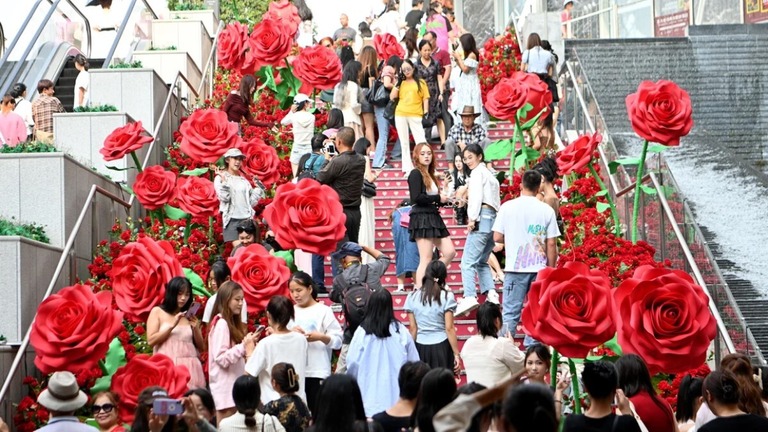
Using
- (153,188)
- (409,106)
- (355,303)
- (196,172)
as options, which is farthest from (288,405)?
(409,106)

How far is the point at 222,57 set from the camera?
21328 millimetres

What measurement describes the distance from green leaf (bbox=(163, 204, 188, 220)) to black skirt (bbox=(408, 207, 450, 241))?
8.54 feet

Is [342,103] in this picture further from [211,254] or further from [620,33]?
[620,33]

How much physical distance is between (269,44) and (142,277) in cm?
963

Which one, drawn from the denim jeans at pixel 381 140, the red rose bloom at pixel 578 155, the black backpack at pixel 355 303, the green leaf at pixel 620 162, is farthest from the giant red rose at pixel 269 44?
the black backpack at pixel 355 303

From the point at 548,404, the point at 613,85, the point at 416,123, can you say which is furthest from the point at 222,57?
the point at 548,404

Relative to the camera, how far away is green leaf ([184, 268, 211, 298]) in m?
13.6

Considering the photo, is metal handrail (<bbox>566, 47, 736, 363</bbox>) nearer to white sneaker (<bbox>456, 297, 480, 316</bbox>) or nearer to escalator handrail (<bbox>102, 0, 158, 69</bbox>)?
white sneaker (<bbox>456, 297, 480, 316</bbox>)

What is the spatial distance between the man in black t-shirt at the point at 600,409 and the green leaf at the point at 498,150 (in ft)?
34.8

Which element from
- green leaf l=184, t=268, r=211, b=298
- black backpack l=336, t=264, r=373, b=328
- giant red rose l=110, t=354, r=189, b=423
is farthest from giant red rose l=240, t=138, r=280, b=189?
giant red rose l=110, t=354, r=189, b=423

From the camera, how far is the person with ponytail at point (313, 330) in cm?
1107

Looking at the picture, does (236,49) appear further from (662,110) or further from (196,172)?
(662,110)

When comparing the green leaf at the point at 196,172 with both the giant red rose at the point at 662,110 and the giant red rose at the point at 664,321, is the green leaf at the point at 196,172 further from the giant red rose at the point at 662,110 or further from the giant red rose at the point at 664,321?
the giant red rose at the point at 664,321

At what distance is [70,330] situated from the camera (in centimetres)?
1102
